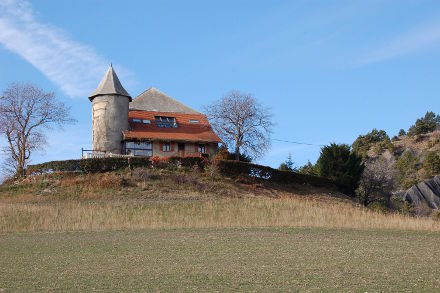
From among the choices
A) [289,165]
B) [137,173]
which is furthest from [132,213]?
[289,165]

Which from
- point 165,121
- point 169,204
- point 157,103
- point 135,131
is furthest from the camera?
point 157,103

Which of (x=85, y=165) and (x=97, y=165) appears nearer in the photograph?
(x=85, y=165)

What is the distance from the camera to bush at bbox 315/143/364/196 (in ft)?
158

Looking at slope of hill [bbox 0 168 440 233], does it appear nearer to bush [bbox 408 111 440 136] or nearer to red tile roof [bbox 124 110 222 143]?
red tile roof [bbox 124 110 222 143]

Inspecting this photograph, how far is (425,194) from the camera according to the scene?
61625 mm

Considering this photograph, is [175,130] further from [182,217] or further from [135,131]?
[182,217]

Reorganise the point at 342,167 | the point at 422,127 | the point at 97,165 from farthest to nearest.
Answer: the point at 422,127, the point at 342,167, the point at 97,165

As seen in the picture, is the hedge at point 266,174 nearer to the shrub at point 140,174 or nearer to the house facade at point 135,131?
the house facade at point 135,131

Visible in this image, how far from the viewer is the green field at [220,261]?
38.4 ft

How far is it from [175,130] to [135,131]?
3.61 m

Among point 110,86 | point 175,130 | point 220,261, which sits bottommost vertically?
point 220,261

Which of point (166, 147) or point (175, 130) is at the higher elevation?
point (175, 130)

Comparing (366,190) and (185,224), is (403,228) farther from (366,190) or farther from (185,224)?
(366,190)

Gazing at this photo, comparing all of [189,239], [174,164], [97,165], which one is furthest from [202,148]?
[189,239]
